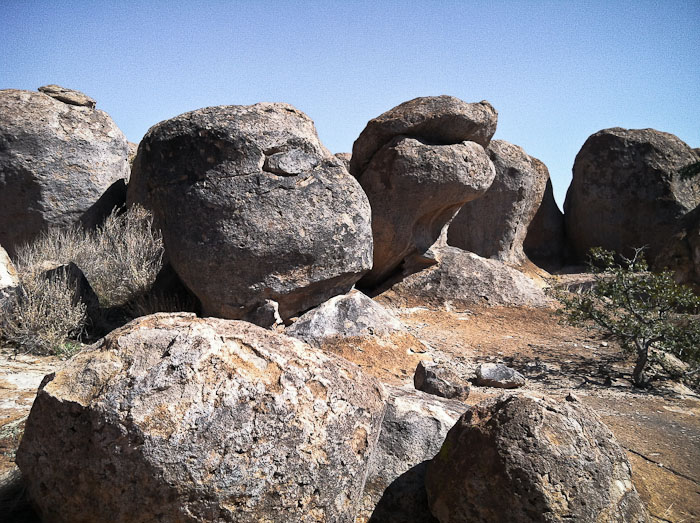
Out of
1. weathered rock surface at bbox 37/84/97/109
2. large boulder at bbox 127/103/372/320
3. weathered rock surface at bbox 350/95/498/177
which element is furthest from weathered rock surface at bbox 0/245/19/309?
weathered rock surface at bbox 350/95/498/177

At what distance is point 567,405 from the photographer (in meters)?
2.49

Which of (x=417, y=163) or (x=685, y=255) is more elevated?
(x=417, y=163)

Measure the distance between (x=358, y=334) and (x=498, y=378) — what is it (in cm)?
145

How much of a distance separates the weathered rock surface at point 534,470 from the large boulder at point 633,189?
1136 centimetres

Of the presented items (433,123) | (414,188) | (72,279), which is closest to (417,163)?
(414,188)

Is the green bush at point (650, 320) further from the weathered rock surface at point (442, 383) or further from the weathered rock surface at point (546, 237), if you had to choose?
the weathered rock surface at point (546, 237)

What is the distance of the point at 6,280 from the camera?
542 centimetres

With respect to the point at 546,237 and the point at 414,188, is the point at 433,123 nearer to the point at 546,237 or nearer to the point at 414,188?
the point at 414,188

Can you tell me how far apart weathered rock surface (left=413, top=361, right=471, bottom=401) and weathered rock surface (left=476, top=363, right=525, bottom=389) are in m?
0.70

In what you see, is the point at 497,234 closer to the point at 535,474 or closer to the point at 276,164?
the point at 276,164

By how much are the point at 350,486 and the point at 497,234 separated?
400 inches

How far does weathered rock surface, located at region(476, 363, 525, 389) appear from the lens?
511cm

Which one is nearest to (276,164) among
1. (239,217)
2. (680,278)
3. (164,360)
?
(239,217)

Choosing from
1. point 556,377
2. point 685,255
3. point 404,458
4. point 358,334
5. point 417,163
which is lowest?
point 556,377
